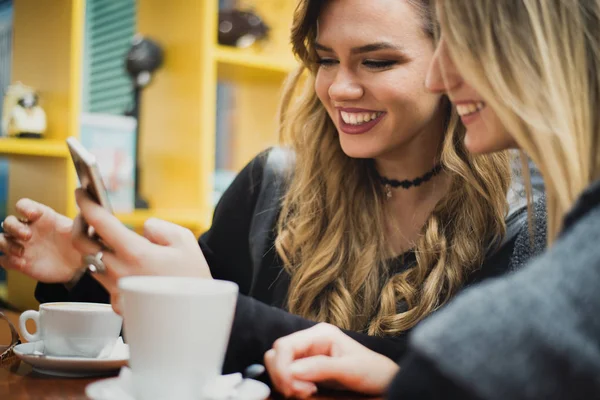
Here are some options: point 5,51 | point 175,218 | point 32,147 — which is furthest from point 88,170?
point 5,51

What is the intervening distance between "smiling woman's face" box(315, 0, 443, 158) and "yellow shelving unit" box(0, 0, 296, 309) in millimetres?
625

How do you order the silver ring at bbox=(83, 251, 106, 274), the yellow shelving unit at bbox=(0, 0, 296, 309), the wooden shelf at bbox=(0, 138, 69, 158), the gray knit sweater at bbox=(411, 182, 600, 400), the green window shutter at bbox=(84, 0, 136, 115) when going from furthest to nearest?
the green window shutter at bbox=(84, 0, 136, 115)
the yellow shelving unit at bbox=(0, 0, 296, 309)
the wooden shelf at bbox=(0, 138, 69, 158)
the silver ring at bbox=(83, 251, 106, 274)
the gray knit sweater at bbox=(411, 182, 600, 400)

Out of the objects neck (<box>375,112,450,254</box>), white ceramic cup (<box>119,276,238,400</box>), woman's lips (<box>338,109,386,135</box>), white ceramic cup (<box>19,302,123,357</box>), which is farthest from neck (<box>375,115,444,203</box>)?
white ceramic cup (<box>119,276,238,400</box>)

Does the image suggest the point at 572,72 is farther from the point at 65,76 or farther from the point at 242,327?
the point at 65,76

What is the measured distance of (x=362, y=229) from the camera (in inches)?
57.0

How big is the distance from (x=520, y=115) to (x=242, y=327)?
1.37 ft

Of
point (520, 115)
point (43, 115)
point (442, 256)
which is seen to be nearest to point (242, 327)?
point (520, 115)

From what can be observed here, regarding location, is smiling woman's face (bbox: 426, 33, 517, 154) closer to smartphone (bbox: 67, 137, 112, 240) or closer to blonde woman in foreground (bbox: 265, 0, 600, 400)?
blonde woman in foreground (bbox: 265, 0, 600, 400)

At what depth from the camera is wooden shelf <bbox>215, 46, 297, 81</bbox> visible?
252cm

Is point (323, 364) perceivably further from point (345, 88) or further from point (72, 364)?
point (345, 88)

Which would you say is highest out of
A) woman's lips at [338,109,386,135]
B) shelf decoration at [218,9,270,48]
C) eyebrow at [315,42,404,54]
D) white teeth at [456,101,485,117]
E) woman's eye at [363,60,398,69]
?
shelf decoration at [218,9,270,48]

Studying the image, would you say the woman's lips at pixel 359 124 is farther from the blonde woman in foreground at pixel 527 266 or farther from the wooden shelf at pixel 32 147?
the wooden shelf at pixel 32 147

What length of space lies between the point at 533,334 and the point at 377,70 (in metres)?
0.98

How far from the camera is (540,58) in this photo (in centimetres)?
72
